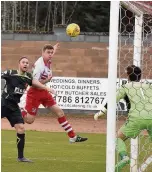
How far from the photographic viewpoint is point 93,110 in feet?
67.7

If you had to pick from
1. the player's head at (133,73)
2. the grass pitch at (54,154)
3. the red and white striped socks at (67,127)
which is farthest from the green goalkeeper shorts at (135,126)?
the red and white striped socks at (67,127)

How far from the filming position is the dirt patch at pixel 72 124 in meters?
17.7

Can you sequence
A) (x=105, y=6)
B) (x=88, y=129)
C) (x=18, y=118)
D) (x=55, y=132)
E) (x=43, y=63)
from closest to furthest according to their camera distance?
(x=18, y=118), (x=43, y=63), (x=55, y=132), (x=88, y=129), (x=105, y=6)

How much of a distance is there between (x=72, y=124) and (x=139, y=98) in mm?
11358

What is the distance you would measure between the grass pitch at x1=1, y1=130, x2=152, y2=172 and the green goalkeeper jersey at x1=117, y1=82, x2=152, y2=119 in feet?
4.56

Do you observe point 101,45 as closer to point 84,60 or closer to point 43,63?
point 84,60

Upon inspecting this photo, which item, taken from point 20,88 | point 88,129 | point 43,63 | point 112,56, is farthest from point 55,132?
point 112,56

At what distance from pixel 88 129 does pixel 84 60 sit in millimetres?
4168

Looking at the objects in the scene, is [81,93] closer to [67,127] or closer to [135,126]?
[67,127]

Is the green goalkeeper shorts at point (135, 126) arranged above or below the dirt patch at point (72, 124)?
above

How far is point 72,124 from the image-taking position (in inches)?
763

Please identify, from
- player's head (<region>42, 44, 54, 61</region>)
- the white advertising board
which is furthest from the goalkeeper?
the white advertising board

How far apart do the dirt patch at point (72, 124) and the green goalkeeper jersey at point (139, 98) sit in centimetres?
916

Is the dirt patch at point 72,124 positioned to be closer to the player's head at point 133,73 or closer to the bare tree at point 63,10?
the bare tree at point 63,10
